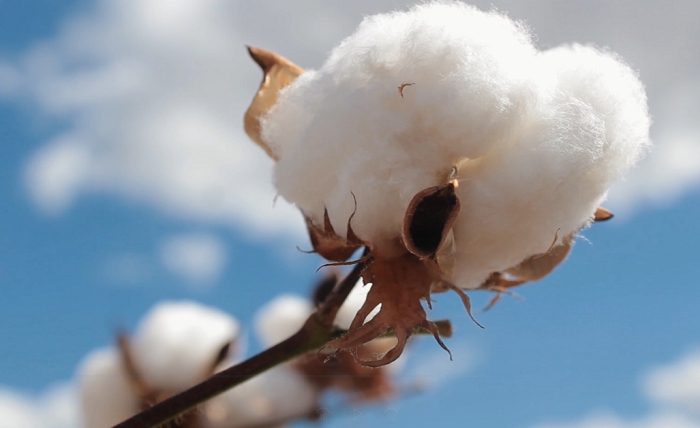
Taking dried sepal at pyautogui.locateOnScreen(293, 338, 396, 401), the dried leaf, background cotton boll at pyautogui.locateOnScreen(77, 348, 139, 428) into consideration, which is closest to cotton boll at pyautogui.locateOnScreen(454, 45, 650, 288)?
the dried leaf

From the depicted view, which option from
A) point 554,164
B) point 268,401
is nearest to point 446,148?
point 554,164

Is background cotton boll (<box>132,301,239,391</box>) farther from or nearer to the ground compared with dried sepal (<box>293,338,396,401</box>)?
farther from the ground

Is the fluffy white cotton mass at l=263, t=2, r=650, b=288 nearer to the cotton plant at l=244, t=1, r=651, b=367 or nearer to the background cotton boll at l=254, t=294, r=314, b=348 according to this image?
the cotton plant at l=244, t=1, r=651, b=367

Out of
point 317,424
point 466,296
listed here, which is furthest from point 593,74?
point 317,424

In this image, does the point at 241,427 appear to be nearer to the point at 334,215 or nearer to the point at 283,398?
the point at 283,398

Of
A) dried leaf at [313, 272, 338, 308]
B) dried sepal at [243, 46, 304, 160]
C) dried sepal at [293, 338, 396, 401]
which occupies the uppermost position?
dried sepal at [243, 46, 304, 160]

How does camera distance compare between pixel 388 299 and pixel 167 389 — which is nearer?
pixel 388 299

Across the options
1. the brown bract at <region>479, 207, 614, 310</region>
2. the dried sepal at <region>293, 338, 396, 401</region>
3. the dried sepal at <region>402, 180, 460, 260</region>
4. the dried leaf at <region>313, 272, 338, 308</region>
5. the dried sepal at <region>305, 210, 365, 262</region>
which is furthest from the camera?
the dried sepal at <region>293, 338, 396, 401</region>
